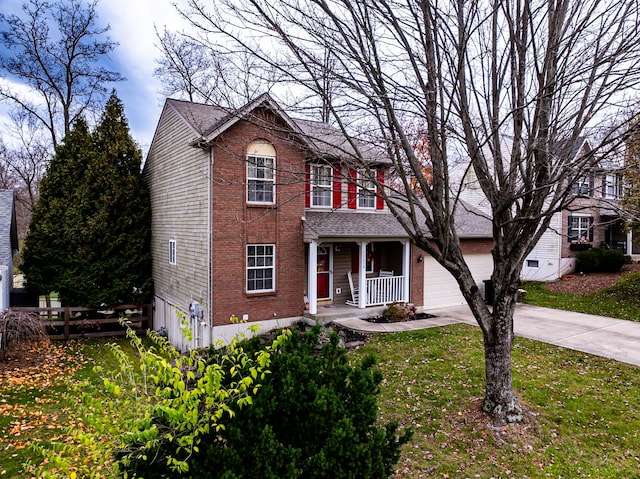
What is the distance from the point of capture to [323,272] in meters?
14.4

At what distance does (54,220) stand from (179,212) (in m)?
5.29

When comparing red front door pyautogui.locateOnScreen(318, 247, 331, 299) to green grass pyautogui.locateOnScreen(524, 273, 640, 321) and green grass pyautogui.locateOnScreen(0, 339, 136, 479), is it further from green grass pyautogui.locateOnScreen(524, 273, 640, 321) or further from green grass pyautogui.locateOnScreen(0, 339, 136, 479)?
green grass pyautogui.locateOnScreen(524, 273, 640, 321)

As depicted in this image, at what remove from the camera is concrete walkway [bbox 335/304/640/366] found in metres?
9.87

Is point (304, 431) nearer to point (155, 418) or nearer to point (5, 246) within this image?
point (155, 418)

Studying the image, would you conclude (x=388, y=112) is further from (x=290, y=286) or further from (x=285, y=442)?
(x=290, y=286)

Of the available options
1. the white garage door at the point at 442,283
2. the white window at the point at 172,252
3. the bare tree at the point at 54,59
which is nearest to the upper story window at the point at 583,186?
the white garage door at the point at 442,283

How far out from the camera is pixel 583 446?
5.81 meters

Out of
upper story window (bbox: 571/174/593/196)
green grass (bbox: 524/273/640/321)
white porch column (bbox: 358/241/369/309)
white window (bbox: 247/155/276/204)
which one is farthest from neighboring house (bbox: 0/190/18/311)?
green grass (bbox: 524/273/640/321)

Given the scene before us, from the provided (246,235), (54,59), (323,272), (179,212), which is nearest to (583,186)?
(246,235)

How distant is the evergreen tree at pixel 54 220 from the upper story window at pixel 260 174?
7.58 metres

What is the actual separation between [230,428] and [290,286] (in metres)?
9.61

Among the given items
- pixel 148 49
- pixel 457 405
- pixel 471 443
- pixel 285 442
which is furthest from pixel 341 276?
pixel 285 442

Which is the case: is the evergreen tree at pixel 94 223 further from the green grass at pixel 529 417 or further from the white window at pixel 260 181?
the green grass at pixel 529 417

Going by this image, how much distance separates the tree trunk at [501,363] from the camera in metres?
6.28
